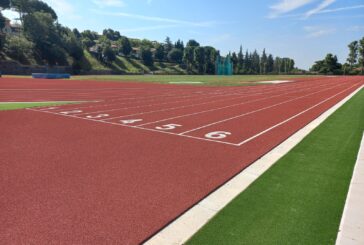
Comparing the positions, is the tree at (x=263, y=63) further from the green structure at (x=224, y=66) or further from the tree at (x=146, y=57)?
the tree at (x=146, y=57)

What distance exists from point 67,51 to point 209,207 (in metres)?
105

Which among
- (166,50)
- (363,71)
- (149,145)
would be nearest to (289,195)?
(149,145)

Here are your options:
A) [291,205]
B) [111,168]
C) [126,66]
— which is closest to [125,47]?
[126,66]

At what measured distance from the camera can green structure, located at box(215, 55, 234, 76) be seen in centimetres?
12800

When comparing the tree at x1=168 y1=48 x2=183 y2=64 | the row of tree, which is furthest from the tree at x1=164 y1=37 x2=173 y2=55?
the row of tree

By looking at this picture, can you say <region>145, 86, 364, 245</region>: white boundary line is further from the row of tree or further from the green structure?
the green structure

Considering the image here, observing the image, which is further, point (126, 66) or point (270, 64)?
point (270, 64)

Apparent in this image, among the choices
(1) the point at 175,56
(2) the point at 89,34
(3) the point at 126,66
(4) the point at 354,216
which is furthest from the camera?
(2) the point at 89,34

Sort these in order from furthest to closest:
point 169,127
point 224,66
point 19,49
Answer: point 224,66
point 19,49
point 169,127

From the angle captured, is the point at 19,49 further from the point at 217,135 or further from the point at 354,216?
the point at 354,216

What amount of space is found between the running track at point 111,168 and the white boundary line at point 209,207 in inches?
5.8

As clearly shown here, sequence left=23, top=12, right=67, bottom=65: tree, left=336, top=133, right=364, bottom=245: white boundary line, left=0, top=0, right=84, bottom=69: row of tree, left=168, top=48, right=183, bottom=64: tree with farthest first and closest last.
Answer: left=168, top=48, right=183, bottom=64: tree, left=23, top=12, right=67, bottom=65: tree, left=0, top=0, right=84, bottom=69: row of tree, left=336, top=133, right=364, bottom=245: white boundary line

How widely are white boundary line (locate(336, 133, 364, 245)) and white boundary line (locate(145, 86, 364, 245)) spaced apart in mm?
1656

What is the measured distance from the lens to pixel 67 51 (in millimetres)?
99000
